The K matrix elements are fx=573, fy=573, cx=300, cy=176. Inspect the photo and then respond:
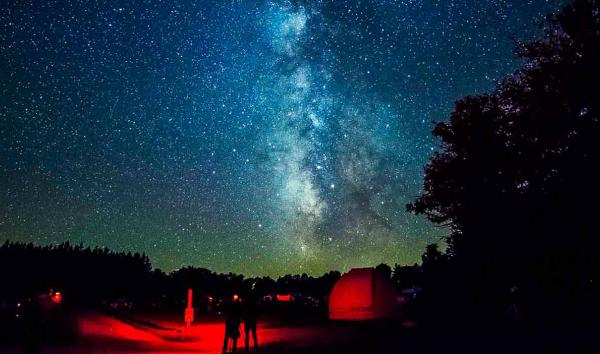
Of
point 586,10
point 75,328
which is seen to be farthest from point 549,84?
point 75,328

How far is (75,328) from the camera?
2564 centimetres

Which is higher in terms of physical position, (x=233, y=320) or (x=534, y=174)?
(x=534, y=174)

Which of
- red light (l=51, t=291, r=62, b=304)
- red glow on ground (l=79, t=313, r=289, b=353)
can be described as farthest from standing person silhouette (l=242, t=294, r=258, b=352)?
red light (l=51, t=291, r=62, b=304)

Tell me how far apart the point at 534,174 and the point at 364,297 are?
12877mm

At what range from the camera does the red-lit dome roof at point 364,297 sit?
3566 centimetres

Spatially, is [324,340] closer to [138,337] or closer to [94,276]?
[138,337]

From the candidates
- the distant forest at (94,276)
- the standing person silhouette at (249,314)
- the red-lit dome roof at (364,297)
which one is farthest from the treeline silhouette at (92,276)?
the standing person silhouette at (249,314)

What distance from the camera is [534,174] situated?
1178 inches

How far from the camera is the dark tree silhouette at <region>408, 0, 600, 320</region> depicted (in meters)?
26.7

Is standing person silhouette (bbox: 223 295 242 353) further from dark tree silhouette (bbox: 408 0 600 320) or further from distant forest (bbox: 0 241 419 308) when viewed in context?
distant forest (bbox: 0 241 419 308)

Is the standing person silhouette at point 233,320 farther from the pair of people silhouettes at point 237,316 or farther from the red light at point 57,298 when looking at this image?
the red light at point 57,298

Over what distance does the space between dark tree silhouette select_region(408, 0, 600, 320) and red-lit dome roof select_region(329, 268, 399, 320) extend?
502 cm

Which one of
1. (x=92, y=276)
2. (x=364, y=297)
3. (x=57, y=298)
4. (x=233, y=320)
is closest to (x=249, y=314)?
(x=233, y=320)

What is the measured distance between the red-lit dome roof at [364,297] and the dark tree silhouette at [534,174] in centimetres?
502
